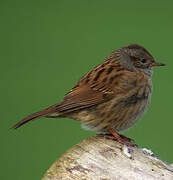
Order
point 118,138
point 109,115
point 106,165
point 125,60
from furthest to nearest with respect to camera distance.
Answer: point 125,60 → point 109,115 → point 118,138 → point 106,165

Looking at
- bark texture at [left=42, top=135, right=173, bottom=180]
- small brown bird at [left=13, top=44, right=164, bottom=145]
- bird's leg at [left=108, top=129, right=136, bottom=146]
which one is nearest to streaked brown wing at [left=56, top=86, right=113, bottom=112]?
small brown bird at [left=13, top=44, right=164, bottom=145]

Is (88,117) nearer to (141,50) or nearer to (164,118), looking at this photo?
(141,50)

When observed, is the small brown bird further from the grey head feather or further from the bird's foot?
the grey head feather

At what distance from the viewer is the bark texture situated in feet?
16.1

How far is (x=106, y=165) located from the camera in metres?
5.04

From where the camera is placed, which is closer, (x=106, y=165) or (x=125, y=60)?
(x=106, y=165)

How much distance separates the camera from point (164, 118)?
9.20m

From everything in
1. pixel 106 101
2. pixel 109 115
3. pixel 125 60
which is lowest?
pixel 109 115

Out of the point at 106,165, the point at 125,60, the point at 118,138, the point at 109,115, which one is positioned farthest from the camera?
the point at 125,60

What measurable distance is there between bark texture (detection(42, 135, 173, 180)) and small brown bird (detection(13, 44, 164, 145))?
917 millimetres

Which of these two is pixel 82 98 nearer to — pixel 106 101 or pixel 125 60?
pixel 106 101

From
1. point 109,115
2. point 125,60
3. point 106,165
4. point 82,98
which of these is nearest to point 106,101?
point 109,115

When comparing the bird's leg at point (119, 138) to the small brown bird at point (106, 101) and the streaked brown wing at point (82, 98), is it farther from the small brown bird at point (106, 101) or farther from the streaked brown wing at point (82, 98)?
the streaked brown wing at point (82, 98)

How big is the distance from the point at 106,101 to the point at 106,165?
1.53 meters
